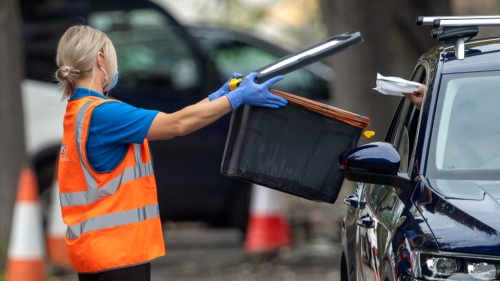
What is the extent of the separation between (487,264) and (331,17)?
572 centimetres

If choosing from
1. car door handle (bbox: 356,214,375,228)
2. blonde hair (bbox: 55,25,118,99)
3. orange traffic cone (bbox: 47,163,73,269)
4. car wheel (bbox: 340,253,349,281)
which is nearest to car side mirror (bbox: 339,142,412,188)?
car door handle (bbox: 356,214,375,228)

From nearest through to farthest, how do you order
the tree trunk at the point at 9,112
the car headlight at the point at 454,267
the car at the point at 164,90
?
the car headlight at the point at 454,267 → the tree trunk at the point at 9,112 → the car at the point at 164,90

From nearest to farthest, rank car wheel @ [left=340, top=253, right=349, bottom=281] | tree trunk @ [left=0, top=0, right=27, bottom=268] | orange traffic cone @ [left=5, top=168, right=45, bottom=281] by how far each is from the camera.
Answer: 1. car wheel @ [left=340, top=253, right=349, bottom=281]
2. orange traffic cone @ [left=5, top=168, right=45, bottom=281]
3. tree trunk @ [left=0, top=0, right=27, bottom=268]

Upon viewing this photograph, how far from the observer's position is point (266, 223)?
927 cm

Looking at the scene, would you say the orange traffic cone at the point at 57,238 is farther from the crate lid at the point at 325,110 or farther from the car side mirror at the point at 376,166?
the car side mirror at the point at 376,166

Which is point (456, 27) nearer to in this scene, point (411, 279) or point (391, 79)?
point (391, 79)

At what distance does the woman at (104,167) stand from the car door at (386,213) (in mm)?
814

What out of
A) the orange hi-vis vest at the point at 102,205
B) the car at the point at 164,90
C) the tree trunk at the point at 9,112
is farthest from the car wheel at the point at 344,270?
the car at the point at 164,90

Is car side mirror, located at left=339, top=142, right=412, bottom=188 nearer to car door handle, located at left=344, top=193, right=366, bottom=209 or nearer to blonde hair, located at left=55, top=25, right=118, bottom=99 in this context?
car door handle, located at left=344, top=193, right=366, bottom=209

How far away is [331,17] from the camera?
917cm

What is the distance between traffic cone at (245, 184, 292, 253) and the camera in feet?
30.3

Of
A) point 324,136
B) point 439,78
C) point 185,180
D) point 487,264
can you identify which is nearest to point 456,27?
point 439,78

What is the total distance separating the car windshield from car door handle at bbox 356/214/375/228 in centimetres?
41

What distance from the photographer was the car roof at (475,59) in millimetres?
4660
